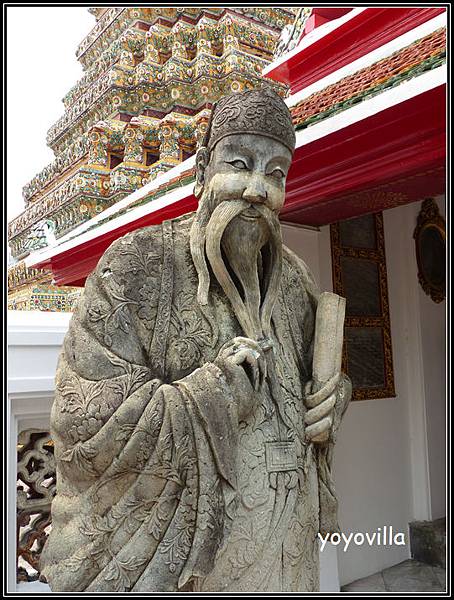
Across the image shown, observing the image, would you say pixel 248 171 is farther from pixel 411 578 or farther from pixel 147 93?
pixel 147 93

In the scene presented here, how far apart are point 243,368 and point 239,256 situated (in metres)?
0.45

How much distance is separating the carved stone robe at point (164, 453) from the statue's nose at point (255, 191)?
37cm

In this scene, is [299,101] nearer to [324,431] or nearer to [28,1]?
[28,1]

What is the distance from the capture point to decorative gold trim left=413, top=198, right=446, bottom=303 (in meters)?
5.35

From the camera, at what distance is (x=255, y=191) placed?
2.04 metres

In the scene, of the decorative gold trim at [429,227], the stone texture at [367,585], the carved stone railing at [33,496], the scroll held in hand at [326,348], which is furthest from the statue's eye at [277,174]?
the decorative gold trim at [429,227]

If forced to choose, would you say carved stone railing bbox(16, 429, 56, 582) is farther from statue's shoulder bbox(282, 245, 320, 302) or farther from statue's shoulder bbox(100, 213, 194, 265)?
statue's shoulder bbox(282, 245, 320, 302)

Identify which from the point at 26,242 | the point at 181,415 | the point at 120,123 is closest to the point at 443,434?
the point at 181,415

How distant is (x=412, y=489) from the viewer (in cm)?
514

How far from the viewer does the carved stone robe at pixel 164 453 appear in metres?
1.91

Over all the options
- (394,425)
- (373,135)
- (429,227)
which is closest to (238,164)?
(373,135)

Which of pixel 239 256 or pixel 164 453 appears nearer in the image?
pixel 164 453

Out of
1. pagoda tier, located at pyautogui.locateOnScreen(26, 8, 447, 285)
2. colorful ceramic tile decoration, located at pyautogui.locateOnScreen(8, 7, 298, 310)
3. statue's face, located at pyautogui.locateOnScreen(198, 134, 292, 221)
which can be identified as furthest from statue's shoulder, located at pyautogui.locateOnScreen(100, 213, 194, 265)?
colorful ceramic tile decoration, located at pyautogui.locateOnScreen(8, 7, 298, 310)

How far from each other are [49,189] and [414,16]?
8294 millimetres
